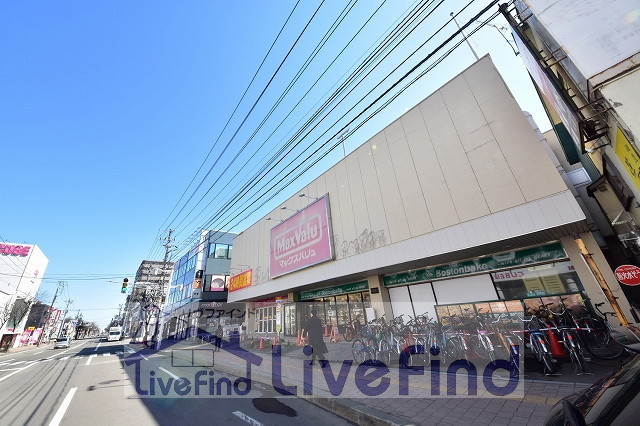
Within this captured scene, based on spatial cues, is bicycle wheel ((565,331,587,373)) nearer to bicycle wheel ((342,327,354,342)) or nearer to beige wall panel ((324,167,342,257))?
beige wall panel ((324,167,342,257))

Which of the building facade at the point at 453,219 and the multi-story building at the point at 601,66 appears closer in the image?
the multi-story building at the point at 601,66

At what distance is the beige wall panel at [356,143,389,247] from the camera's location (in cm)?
1100

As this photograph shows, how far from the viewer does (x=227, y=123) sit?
888 cm

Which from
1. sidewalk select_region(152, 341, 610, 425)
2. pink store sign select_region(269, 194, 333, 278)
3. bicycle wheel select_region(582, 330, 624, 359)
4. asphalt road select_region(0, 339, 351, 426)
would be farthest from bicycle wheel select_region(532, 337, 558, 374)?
pink store sign select_region(269, 194, 333, 278)

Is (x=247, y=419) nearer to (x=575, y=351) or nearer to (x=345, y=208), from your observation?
(x=575, y=351)

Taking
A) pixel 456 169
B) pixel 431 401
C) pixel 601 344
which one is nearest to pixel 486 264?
pixel 601 344

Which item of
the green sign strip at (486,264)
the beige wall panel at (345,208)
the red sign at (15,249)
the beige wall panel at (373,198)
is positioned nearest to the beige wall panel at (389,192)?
the beige wall panel at (373,198)

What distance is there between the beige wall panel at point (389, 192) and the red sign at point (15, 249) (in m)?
60.8

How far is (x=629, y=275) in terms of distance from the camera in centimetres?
648

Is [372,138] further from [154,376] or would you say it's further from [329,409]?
[154,376]

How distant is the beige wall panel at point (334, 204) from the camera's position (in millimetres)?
13234

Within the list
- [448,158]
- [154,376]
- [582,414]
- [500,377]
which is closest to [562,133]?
[448,158]

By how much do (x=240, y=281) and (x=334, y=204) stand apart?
43.9ft

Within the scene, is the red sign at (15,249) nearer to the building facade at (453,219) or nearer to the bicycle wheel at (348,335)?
the building facade at (453,219)
